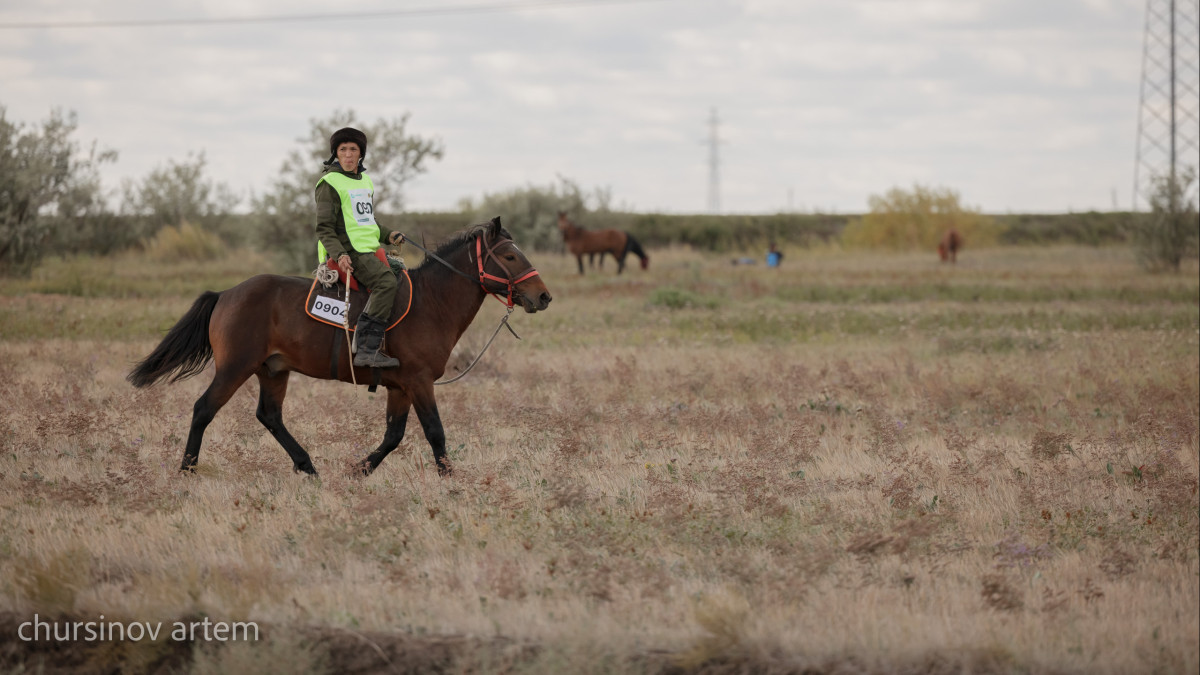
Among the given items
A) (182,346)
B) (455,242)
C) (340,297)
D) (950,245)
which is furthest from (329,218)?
(950,245)

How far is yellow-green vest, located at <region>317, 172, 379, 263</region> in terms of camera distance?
25.3 feet

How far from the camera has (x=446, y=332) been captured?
26.6ft

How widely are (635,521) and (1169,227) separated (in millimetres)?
31394

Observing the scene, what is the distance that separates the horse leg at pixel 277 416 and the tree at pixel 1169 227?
104 ft

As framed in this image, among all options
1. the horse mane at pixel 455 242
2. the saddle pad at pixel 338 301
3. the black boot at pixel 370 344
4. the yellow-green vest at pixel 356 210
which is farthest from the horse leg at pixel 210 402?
the horse mane at pixel 455 242

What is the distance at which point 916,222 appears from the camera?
2104 inches

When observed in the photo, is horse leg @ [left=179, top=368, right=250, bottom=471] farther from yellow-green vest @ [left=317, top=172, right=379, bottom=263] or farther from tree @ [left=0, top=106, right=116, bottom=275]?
tree @ [left=0, top=106, right=116, bottom=275]

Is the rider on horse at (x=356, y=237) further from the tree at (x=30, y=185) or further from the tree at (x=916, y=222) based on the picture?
the tree at (x=916, y=222)

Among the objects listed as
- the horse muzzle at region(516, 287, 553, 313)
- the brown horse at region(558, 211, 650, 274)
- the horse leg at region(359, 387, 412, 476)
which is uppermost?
the brown horse at region(558, 211, 650, 274)

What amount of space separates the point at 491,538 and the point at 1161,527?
14.1 feet

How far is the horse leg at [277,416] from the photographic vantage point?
8156 mm

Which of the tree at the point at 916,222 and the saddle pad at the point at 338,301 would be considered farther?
the tree at the point at 916,222

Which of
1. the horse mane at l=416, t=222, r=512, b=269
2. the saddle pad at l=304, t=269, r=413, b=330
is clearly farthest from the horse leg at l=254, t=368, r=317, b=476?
the horse mane at l=416, t=222, r=512, b=269

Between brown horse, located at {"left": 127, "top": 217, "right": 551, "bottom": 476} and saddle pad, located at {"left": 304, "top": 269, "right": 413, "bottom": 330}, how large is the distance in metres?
0.07
